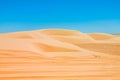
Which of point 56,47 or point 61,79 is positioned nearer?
point 61,79

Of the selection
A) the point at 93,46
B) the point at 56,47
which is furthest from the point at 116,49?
the point at 56,47

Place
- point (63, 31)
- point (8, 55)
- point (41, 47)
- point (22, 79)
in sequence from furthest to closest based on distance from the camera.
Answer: point (63, 31) < point (41, 47) < point (8, 55) < point (22, 79)

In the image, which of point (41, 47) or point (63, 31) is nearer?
point (41, 47)

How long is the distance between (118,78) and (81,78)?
55 centimetres

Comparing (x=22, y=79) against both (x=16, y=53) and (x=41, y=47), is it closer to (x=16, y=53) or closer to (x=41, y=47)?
(x=16, y=53)

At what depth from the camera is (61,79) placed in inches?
154

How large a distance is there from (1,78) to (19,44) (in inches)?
230

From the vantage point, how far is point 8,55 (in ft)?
24.3

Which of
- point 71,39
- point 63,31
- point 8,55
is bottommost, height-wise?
point 8,55

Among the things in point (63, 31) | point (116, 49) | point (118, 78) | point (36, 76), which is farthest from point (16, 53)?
point (63, 31)

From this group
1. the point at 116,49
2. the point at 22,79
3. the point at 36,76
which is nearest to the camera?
the point at 22,79

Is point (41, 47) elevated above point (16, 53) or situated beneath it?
elevated above

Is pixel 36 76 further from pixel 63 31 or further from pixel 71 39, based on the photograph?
pixel 63 31

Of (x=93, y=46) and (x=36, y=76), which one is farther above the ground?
(x=93, y=46)
